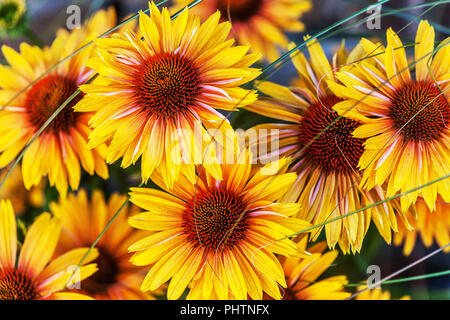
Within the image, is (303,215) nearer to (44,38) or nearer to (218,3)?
(218,3)

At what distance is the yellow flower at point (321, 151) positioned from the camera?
0.90 ft

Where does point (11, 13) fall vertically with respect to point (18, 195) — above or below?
above

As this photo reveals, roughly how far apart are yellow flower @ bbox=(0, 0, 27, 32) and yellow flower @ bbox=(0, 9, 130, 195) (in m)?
0.10

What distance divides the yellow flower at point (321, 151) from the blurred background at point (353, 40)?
0.10 ft

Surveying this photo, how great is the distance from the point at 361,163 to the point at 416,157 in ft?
0.12

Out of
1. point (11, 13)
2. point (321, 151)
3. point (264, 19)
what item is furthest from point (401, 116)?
point (11, 13)

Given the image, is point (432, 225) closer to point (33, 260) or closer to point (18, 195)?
point (33, 260)

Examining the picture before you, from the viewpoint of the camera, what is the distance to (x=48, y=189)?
0.38 m

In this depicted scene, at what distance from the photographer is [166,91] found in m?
0.27

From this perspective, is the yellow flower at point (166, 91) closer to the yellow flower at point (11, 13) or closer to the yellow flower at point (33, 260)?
the yellow flower at point (33, 260)

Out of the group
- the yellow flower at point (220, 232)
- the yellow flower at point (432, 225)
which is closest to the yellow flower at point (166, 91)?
the yellow flower at point (220, 232)

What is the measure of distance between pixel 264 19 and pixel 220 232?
226mm

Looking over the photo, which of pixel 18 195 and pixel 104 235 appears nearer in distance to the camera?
pixel 104 235

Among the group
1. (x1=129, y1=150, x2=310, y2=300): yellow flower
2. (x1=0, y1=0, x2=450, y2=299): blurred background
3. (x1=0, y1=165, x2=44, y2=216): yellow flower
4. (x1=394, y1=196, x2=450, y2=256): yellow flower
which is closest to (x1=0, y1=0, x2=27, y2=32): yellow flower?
(x1=0, y1=0, x2=450, y2=299): blurred background
